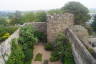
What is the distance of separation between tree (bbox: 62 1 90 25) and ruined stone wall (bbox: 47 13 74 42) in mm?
13880

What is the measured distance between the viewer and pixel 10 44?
13.1 m

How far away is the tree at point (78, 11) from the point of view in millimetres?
32688

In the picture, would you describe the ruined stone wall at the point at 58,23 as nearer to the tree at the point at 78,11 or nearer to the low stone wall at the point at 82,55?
the low stone wall at the point at 82,55

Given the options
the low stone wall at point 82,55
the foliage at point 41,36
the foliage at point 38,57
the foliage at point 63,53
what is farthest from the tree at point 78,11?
the low stone wall at point 82,55

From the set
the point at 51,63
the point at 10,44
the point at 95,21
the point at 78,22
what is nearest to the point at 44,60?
the point at 51,63

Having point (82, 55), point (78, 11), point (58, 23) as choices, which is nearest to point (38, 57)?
point (58, 23)

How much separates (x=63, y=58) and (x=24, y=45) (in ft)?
13.9

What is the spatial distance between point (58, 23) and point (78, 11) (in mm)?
16017

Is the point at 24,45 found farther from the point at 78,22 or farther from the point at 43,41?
the point at 78,22

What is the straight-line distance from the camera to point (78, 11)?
3356cm

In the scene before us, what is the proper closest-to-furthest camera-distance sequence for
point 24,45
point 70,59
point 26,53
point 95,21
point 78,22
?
1. point 70,59
2. point 26,53
3. point 24,45
4. point 78,22
5. point 95,21

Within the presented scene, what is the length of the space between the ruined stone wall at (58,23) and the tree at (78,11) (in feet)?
45.5

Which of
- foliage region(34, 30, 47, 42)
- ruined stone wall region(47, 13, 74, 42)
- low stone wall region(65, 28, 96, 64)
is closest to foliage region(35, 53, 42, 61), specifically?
ruined stone wall region(47, 13, 74, 42)

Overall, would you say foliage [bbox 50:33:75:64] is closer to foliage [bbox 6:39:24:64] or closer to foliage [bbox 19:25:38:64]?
foliage [bbox 19:25:38:64]
